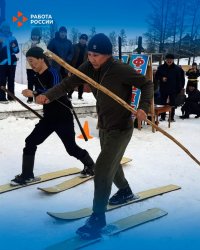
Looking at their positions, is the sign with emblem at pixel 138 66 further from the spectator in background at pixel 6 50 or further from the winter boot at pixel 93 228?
the winter boot at pixel 93 228

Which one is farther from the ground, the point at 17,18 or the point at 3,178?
the point at 17,18

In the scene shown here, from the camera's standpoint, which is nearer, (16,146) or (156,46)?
(16,146)

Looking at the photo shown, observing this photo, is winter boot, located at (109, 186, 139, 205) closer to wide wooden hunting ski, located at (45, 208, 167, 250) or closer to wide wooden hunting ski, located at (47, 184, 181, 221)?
wide wooden hunting ski, located at (47, 184, 181, 221)

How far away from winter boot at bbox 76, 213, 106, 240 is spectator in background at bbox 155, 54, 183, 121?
6.34 meters

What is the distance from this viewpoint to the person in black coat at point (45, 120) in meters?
4.27

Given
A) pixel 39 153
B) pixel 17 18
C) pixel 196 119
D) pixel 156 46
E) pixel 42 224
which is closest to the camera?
pixel 42 224

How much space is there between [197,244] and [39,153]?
141 inches

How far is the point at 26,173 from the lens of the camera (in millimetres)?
4664

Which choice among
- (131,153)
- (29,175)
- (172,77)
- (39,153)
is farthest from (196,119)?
(29,175)

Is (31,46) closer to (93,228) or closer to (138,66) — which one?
(138,66)

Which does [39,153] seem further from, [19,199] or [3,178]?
[19,199]

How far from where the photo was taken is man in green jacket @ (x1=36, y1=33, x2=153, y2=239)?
3.28m

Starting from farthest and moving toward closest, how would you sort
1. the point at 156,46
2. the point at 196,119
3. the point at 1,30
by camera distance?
the point at 156,46 → the point at 196,119 → the point at 1,30

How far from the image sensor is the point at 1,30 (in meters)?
8.33
